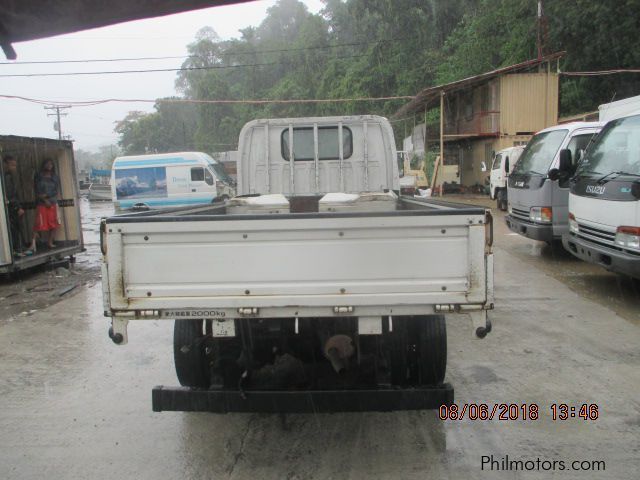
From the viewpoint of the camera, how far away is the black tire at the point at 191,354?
11.6 feet

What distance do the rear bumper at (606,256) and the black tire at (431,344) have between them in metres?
3.31

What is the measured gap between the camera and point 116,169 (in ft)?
61.4

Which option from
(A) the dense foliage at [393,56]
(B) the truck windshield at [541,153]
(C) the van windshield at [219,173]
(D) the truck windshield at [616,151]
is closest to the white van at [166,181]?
(C) the van windshield at [219,173]

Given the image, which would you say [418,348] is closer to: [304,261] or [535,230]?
[304,261]

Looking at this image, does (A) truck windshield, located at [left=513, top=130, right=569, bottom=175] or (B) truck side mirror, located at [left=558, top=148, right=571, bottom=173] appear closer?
(B) truck side mirror, located at [left=558, top=148, right=571, bottom=173]

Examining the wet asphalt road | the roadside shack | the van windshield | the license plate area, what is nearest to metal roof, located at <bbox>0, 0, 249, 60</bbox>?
the license plate area

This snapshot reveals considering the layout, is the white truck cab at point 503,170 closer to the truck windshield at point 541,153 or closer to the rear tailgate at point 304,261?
the truck windshield at point 541,153

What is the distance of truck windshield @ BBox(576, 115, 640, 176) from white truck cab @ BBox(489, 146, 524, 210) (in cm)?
952

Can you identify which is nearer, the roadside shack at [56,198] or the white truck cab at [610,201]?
the white truck cab at [610,201]

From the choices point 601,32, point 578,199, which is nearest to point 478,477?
point 578,199

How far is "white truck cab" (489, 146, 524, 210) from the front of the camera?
1709 cm

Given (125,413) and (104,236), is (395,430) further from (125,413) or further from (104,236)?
(104,236)

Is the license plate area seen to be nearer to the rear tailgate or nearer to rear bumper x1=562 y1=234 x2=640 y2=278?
the rear tailgate

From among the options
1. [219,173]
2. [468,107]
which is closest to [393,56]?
[468,107]
